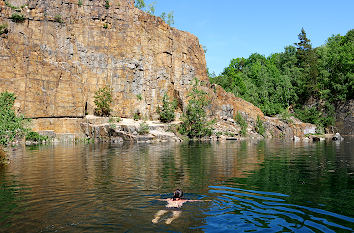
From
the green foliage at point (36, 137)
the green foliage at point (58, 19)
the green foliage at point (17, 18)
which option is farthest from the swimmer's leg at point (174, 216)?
the green foliage at point (58, 19)

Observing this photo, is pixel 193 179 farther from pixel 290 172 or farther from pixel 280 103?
pixel 280 103

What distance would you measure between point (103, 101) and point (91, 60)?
1029 cm

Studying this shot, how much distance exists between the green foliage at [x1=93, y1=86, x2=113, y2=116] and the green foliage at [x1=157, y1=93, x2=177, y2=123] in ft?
39.4

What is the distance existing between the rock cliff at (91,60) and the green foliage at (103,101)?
5.06ft

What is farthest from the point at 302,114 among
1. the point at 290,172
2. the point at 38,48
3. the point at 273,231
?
the point at 273,231

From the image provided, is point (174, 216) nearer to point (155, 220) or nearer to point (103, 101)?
point (155, 220)

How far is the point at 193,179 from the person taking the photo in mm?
16109

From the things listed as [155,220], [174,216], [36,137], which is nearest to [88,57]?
[36,137]

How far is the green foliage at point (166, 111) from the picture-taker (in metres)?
71.2

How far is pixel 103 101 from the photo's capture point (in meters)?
64.9

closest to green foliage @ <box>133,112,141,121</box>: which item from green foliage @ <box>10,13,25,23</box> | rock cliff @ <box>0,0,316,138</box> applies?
rock cliff @ <box>0,0,316,138</box>

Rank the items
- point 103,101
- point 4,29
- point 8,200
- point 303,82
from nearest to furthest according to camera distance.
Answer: point 8,200
point 4,29
point 103,101
point 303,82

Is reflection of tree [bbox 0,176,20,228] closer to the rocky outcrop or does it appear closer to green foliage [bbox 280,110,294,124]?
green foliage [bbox 280,110,294,124]

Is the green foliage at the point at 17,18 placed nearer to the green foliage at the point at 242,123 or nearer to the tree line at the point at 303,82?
the green foliage at the point at 242,123
